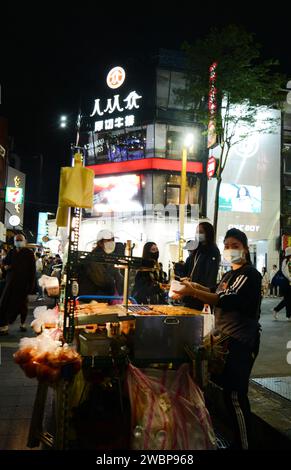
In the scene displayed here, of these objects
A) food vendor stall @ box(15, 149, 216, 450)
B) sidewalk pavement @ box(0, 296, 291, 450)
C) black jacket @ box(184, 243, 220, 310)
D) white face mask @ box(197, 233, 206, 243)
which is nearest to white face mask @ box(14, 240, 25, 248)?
sidewalk pavement @ box(0, 296, 291, 450)

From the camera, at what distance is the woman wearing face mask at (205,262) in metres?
4.88

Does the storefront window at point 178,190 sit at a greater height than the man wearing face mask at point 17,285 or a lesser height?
greater

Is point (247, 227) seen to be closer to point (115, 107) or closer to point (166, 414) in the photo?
point (115, 107)

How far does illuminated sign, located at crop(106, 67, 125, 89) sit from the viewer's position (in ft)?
84.2

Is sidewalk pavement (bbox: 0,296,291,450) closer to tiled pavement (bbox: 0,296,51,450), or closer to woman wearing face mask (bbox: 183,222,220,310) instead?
tiled pavement (bbox: 0,296,51,450)

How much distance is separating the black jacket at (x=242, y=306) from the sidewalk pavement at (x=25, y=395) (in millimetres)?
1308

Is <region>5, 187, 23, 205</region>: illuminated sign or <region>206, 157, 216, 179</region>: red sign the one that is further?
<region>5, 187, 23, 205</region>: illuminated sign

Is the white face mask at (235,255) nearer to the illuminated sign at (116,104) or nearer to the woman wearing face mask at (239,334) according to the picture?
the woman wearing face mask at (239,334)

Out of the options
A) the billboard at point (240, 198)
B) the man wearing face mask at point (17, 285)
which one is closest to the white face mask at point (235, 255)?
the man wearing face mask at point (17, 285)

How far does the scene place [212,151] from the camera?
2378 centimetres

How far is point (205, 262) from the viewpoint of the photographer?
4.95 metres

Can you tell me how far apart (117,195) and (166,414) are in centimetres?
2186

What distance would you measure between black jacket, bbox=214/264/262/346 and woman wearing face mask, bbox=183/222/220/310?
4.54ft

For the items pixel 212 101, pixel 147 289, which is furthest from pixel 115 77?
pixel 147 289
